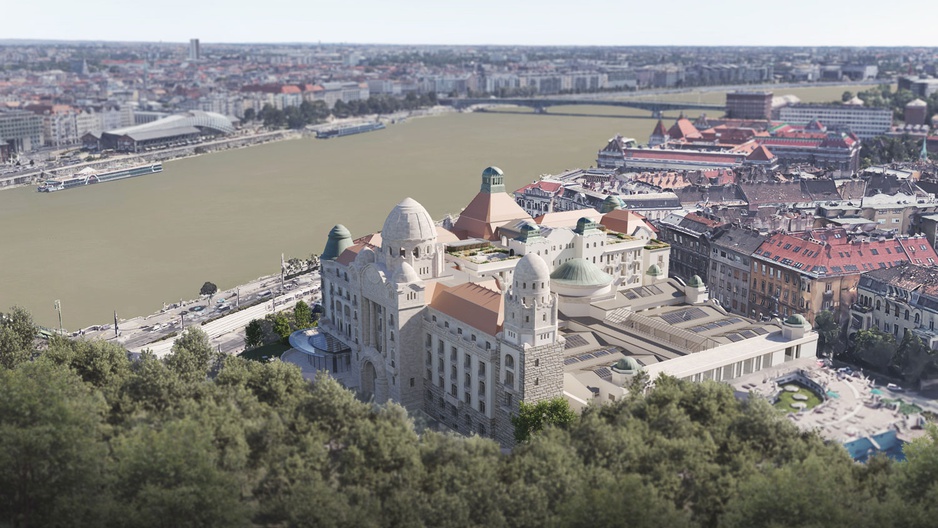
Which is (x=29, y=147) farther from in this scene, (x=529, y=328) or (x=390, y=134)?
(x=529, y=328)

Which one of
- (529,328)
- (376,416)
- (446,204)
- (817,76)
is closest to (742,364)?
(529,328)

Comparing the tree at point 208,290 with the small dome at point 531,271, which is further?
the tree at point 208,290

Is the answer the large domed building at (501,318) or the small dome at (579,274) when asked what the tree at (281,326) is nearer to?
the large domed building at (501,318)

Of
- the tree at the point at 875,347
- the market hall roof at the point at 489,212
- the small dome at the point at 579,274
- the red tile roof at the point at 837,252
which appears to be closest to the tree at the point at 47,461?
the small dome at the point at 579,274

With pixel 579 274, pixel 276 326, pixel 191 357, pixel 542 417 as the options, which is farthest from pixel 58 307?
pixel 542 417

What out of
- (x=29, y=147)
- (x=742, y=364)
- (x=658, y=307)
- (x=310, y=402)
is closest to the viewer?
(x=310, y=402)
